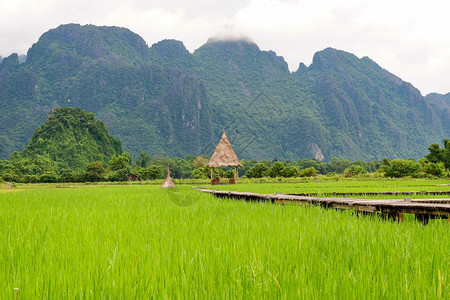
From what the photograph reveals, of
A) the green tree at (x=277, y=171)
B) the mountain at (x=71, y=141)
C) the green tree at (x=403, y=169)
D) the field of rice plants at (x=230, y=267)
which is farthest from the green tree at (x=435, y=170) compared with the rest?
the mountain at (x=71, y=141)

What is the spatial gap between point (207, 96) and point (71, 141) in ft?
238

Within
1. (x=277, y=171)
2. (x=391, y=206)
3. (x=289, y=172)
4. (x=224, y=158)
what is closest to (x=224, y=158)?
(x=224, y=158)

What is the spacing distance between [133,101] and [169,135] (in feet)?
90.3

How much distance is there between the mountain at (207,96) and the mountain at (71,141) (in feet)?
100

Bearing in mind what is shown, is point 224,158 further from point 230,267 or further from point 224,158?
point 230,267

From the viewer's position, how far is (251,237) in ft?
8.33

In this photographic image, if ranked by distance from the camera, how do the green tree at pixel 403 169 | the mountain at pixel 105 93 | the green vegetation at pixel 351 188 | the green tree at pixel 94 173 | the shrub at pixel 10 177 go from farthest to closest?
the mountain at pixel 105 93, the green tree at pixel 94 173, the shrub at pixel 10 177, the green tree at pixel 403 169, the green vegetation at pixel 351 188

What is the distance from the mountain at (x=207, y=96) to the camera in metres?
112

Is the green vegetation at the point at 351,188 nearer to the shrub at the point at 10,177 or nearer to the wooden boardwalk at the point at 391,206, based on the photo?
the wooden boardwalk at the point at 391,206

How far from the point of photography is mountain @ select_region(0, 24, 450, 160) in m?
112

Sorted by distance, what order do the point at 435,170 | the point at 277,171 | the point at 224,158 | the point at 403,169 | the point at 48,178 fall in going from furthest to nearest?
the point at 48,178 < the point at 277,171 < the point at 403,169 < the point at 224,158 < the point at 435,170

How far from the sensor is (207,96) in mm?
127812

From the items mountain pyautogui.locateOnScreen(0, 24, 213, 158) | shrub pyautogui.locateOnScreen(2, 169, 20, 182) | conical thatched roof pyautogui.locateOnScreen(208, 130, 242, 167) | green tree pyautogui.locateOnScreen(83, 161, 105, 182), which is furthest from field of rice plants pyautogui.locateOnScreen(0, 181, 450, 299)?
mountain pyautogui.locateOnScreen(0, 24, 213, 158)

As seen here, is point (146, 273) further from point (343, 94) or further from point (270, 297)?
point (343, 94)
